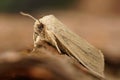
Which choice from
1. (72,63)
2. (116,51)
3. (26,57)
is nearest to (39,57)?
(26,57)

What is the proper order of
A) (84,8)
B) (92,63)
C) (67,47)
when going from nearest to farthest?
(92,63), (67,47), (84,8)

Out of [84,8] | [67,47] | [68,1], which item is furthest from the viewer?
[68,1]

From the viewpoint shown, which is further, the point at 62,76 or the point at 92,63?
the point at 62,76

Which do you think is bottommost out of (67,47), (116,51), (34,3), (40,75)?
(40,75)

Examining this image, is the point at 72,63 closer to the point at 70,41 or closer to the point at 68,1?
the point at 70,41
